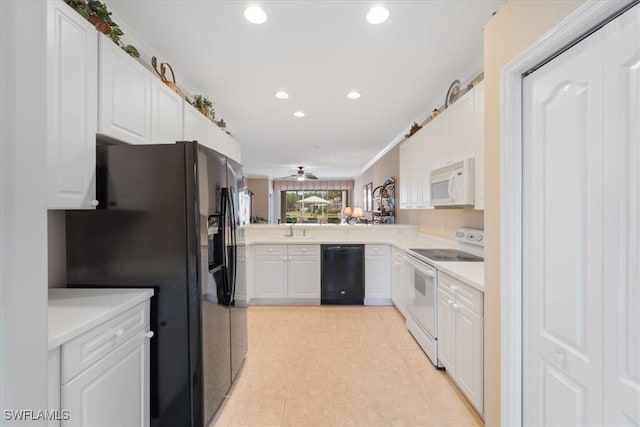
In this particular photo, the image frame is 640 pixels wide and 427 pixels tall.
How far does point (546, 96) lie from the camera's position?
44.2 inches

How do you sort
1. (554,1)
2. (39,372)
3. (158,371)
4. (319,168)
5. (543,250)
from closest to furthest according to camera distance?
(39,372)
(554,1)
(543,250)
(158,371)
(319,168)

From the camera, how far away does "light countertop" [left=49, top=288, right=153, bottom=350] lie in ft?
3.40

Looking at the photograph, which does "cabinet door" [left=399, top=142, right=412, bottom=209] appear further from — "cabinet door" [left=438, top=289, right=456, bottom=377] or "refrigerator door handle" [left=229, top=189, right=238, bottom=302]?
"refrigerator door handle" [left=229, top=189, right=238, bottom=302]

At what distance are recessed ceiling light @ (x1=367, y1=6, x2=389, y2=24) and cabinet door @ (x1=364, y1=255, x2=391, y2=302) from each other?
2.82 m

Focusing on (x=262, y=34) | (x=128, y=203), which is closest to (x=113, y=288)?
(x=128, y=203)

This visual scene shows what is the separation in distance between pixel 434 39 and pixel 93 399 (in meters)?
2.97

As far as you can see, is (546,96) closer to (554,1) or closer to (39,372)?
(554,1)

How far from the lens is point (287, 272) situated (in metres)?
3.91

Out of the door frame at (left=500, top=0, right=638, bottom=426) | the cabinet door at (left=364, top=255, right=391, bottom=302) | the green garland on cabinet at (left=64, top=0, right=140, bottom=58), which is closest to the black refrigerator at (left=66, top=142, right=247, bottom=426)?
the green garland on cabinet at (left=64, top=0, right=140, bottom=58)

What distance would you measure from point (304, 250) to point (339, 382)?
1967 mm

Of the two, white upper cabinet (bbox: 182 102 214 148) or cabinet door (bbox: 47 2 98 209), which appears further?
white upper cabinet (bbox: 182 102 214 148)

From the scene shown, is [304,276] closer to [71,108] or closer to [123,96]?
[123,96]

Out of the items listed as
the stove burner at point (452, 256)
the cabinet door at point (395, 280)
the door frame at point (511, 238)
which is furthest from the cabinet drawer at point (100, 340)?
the cabinet door at point (395, 280)

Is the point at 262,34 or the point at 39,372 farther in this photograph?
the point at 262,34
